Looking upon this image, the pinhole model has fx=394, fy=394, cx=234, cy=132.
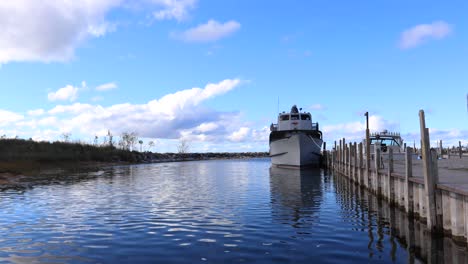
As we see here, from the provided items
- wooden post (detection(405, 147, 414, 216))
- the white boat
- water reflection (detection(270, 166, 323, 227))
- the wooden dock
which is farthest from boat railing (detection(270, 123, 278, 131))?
wooden post (detection(405, 147, 414, 216))

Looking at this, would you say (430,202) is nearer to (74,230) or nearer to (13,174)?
(74,230)

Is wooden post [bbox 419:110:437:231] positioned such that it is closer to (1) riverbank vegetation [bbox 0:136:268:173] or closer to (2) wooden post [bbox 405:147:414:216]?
(2) wooden post [bbox 405:147:414:216]

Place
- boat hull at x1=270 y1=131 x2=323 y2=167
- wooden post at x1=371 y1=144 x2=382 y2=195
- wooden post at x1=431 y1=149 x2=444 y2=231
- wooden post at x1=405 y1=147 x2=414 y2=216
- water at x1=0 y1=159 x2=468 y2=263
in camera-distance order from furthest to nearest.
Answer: boat hull at x1=270 y1=131 x2=323 y2=167, wooden post at x1=371 y1=144 x2=382 y2=195, wooden post at x1=405 y1=147 x2=414 y2=216, wooden post at x1=431 y1=149 x2=444 y2=231, water at x1=0 y1=159 x2=468 y2=263

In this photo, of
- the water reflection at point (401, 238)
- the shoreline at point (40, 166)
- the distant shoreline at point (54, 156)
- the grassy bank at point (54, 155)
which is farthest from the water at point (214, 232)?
the grassy bank at point (54, 155)

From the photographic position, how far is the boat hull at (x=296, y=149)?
4769 centimetres

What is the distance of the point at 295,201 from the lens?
69.0 feet

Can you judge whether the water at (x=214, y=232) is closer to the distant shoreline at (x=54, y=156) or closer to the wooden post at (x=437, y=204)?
the wooden post at (x=437, y=204)

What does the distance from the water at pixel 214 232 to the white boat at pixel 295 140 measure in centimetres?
2618

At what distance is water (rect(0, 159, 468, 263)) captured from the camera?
→ 1031 centimetres

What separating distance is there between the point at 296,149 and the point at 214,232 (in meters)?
36.5

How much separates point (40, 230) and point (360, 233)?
1106 centimetres

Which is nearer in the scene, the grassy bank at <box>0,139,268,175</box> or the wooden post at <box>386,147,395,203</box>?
the wooden post at <box>386,147,395,203</box>

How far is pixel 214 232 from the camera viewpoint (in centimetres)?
1320

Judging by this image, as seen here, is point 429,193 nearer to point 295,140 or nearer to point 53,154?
point 295,140
